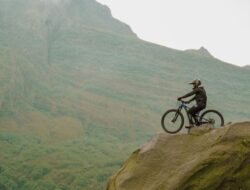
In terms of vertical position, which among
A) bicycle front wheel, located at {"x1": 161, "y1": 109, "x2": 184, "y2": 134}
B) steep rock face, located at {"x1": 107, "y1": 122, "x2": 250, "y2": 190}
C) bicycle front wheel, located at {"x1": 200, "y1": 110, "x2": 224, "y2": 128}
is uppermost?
bicycle front wheel, located at {"x1": 200, "y1": 110, "x2": 224, "y2": 128}

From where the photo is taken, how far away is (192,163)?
23.0 m

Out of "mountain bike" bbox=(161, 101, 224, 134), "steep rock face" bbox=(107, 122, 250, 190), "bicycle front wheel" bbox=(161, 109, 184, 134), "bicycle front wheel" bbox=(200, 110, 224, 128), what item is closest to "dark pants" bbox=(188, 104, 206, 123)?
"mountain bike" bbox=(161, 101, 224, 134)

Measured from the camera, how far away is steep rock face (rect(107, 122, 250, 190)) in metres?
22.2

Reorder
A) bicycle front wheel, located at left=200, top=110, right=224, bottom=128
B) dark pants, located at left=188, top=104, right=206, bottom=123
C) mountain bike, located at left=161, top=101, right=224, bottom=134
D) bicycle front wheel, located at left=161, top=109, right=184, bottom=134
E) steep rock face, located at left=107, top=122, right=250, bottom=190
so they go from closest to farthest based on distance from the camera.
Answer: steep rock face, located at left=107, top=122, right=250, bottom=190 < dark pants, located at left=188, top=104, right=206, bottom=123 < bicycle front wheel, located at left=200, top=110, right=224, bottom=128 < mountain bike, located at left=161, top=101, right=224, bottom=134 < bicycle front wheel, located at left=161, top=109, right=184, bottom=134

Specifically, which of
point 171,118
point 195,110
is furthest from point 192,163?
point 171,118

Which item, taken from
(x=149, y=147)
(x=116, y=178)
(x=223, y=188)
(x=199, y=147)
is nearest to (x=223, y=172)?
(x=223, y=188)

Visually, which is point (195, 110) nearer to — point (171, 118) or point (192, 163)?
point (171, 118)

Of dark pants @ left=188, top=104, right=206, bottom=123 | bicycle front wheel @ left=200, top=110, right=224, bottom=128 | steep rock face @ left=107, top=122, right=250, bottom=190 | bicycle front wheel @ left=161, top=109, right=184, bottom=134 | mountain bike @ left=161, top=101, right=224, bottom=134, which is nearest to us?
steep rock face @ left=107, top=122, right=250, bottom=190

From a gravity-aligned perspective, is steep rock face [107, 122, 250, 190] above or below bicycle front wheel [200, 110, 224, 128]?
below

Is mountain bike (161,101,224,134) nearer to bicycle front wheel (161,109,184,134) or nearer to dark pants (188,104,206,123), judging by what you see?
bicycle front wheel (161,109,184,134)

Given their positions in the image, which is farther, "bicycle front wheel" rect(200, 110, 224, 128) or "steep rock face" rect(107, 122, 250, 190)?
"bicycle front wheel" rect(200, 110, 224, 128)

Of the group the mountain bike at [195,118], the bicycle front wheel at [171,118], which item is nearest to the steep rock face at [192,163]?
the mountain bike at [195,118]

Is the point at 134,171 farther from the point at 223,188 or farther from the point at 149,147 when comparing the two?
the point at 223,188

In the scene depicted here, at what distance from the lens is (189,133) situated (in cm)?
2547
